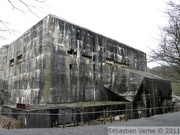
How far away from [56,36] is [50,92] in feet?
10.5

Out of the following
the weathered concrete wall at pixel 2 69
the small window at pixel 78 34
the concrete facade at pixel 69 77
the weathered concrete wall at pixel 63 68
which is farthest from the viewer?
the weathered concrete wall at pixel 2 69

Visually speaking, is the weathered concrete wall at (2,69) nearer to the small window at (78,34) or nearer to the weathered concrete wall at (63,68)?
the weathered concrete wall at (63,68)

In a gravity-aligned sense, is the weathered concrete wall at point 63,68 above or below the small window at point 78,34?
below

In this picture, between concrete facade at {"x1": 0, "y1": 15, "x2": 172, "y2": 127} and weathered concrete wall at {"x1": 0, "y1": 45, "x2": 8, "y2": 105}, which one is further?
weathered concrete wall at {"x1": 0, "y1": 45, "x2": 8, "y2": 105}

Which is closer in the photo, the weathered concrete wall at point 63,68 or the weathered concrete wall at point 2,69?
the weathered concrete wall at point 63,68

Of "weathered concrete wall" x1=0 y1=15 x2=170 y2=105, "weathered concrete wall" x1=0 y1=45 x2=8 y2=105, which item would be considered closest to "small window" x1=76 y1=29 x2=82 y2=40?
"weathered concrete wall" x1=0 y1=15 x2=170 y2=105

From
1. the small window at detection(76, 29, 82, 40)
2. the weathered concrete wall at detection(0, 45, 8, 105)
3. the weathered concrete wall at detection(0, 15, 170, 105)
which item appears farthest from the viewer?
the weathered concrete wall at detection(0, 45, 8, 105)

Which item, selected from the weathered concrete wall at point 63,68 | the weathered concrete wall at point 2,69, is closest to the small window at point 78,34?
the weathered concrete wall at point 63,68

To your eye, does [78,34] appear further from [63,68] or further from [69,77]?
[69,77]

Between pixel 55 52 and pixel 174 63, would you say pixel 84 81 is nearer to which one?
pixel 55 52

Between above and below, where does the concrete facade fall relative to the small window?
below

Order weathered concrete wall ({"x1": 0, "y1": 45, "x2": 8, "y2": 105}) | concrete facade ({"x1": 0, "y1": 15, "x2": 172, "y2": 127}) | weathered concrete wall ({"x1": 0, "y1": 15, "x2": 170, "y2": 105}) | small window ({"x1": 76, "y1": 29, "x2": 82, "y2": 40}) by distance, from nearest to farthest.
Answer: concrete facade ({"x1": 0, "y1": 15, "x2": 172, "y2": 127}) < weathered concrete wall ({"x1": 0, "y1": 15, "x2": 170, "y2": 105}) < small window ({"x1": 76, "y1": 29, "x2": 82, "y2": 40}) < weathered concrete wall ({"x1": 0, "y1": 45, "x2": 8, "y2": 105})

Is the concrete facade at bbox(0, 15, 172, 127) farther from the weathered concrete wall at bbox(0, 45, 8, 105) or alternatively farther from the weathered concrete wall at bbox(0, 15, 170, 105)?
the weathered concrete wall at bbox(0, 45, 8, 105)

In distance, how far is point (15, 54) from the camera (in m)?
12.7
